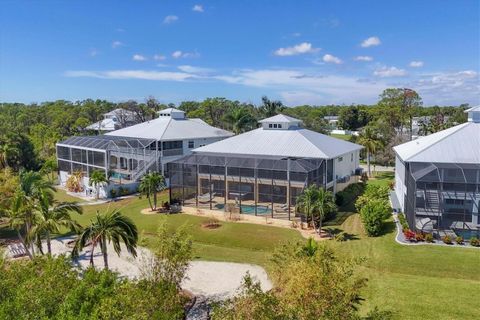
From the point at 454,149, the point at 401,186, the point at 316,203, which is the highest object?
the point at 454,149

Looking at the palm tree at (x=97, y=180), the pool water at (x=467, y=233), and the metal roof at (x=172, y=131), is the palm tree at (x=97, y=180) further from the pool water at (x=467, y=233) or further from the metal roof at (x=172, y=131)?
the pool water at (x=467, y=233)

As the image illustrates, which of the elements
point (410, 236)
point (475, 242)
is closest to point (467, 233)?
point (475, 242)

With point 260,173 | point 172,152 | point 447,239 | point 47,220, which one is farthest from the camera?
point 172,152

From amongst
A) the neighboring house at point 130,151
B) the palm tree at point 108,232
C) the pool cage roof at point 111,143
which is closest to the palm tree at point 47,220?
the palm tree at point 108,232

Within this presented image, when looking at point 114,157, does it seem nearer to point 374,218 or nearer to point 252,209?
point 252,209

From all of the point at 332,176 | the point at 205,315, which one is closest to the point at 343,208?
the point at 332,176

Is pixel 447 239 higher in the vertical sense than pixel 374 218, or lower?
lower
